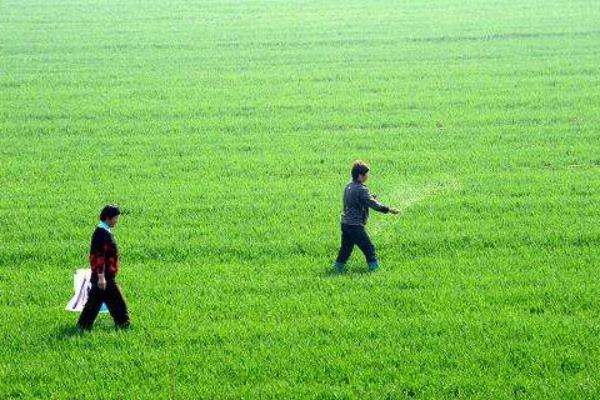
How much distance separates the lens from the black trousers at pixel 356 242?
14.1 meters

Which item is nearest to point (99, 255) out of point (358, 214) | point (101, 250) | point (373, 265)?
point (101, 250)

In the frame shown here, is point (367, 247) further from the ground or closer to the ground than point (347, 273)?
further from the ground

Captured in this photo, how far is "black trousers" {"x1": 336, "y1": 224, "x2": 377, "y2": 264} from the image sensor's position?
46.3 feet

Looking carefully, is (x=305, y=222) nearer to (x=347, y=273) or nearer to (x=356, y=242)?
(x=347, y=273)

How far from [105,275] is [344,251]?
3.49 meters

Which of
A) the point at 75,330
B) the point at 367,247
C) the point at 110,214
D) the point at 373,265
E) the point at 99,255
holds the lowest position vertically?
the point at 373,265

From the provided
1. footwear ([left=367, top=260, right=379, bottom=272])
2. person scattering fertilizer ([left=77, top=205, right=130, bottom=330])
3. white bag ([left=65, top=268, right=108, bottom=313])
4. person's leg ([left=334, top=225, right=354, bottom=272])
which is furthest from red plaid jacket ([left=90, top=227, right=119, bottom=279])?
footwear ([left=367, top=260, right=379, bottom=272])

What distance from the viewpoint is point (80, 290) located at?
1289cm

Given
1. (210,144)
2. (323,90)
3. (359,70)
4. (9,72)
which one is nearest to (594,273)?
(210,144)

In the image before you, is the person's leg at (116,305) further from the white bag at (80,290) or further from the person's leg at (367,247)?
the person's leg at (367,247)

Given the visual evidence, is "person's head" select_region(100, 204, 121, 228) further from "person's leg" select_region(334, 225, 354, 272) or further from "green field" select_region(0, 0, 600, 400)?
"person's leg" select_region(334, 225, 354, 272)

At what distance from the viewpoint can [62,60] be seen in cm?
3659

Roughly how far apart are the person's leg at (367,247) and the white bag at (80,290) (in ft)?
11.5

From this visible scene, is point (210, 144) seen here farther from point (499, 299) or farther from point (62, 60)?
point (62, 60)
